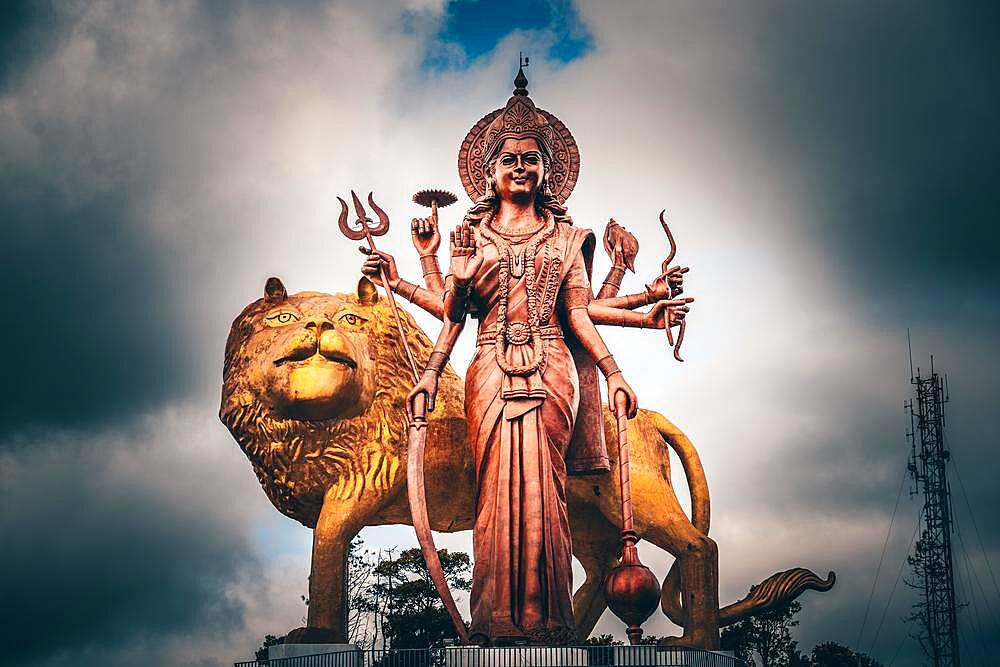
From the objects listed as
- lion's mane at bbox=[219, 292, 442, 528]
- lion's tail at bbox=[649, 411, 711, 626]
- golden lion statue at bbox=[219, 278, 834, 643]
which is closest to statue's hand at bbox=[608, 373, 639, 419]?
golden lion statue at bbox=[219, 278, 834, 643]

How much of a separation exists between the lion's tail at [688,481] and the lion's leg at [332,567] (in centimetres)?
331

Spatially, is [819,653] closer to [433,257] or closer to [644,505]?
[644,505]

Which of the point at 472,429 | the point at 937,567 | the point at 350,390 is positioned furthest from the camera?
the point at 937,567

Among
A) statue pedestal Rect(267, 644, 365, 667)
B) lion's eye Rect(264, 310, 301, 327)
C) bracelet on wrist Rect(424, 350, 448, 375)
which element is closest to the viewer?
statue pedestal Rect(267, 644, 365, 667)

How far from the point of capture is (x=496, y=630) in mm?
11992

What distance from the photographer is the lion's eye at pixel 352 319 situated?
562 inches

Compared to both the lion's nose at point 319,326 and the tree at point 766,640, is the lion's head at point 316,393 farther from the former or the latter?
the tree at point 766,640

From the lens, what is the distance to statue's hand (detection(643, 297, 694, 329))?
13148 mm

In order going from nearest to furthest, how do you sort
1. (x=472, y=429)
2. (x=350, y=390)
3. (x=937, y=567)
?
(x=472, y=429) → (x=350, y=390) → (x=937, y=567)

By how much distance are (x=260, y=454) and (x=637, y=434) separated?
383 centimetres

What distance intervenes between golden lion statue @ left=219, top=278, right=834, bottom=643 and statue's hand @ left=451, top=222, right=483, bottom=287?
152cm

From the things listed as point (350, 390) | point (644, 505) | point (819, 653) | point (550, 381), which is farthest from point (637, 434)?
point (819, 653)

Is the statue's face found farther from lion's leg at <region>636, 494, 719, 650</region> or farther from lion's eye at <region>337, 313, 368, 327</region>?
lion's leg at <region>636, 494, 719, 650</region>

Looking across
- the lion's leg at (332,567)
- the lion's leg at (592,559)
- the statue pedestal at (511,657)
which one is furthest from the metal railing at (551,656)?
the lion's leg at (592,559)
